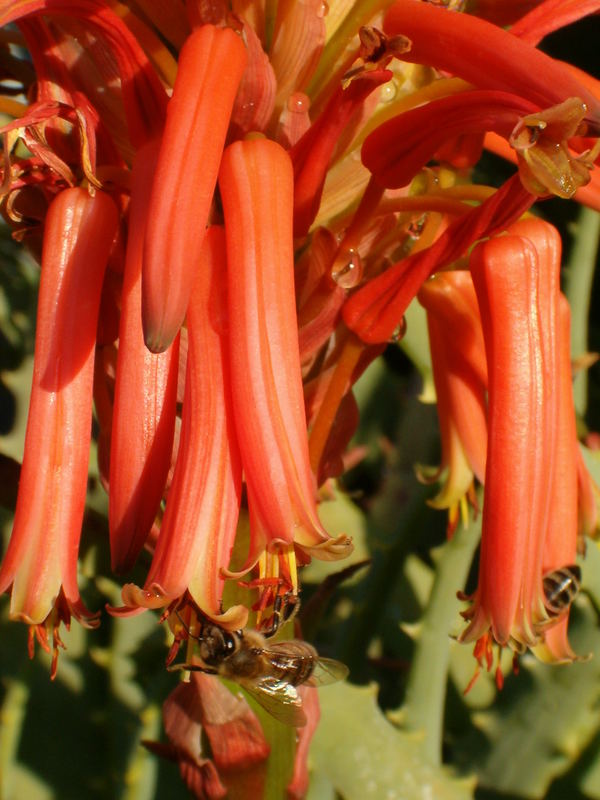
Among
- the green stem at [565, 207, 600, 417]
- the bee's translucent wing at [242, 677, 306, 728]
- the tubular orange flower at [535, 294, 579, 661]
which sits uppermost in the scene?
the tubular orange flower at [535, 294, 579, 661]

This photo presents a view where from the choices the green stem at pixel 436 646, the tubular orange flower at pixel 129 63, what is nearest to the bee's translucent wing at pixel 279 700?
the green stem at pixel 436 646

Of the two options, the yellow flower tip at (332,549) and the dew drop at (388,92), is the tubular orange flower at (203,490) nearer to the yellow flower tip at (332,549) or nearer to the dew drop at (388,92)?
the yellow flower tip at (332,549)

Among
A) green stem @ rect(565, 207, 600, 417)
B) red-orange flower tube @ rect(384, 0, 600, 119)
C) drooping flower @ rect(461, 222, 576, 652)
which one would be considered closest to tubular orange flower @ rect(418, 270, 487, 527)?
drooping flower @ rect(461, 222, 576, 652)

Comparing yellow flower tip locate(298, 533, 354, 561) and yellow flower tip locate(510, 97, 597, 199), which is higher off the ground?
yellow flower tip locate(510, 97, 597, 199)

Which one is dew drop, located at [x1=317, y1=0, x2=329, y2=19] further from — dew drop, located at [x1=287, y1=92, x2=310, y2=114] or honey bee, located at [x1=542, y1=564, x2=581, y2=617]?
honey bee, located at [x1=542, y1=564, x2=581, y2=617]

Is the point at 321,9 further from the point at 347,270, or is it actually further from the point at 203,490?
the point at 203,490

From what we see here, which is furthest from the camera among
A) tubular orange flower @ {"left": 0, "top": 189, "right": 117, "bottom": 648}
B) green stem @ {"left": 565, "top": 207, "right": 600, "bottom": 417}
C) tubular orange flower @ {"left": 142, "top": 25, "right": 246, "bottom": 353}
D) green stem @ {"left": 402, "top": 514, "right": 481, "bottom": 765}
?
green stem @ {"left": 565, "top": 207, "right": 600, "bottom": 417}
